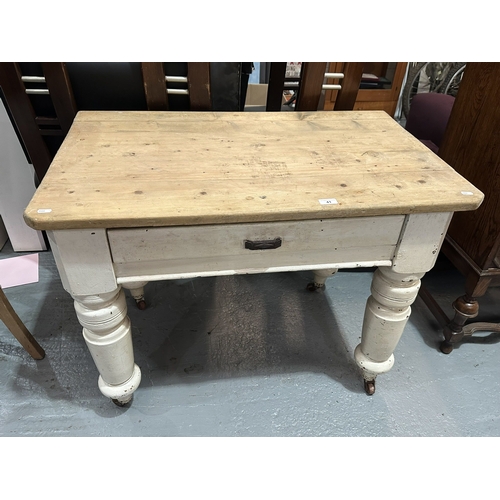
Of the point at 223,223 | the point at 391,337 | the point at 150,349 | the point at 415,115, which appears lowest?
the point at 150,349

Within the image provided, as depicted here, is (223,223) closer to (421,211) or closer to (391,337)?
(421,211)

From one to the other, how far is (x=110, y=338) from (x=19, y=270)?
0.85m

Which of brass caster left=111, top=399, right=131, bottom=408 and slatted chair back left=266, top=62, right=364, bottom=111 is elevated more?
slatted chair back left=266, top=62, right=364, bottom=111

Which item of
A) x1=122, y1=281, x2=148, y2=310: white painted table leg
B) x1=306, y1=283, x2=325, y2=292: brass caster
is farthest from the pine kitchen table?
x1=306, y1=283, x2=325, y2=292: brass caster

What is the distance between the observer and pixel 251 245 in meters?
0.77

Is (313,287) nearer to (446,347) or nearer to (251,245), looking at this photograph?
(446,347)

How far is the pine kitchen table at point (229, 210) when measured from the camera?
72 centimetres

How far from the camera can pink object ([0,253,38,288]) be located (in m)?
1.44

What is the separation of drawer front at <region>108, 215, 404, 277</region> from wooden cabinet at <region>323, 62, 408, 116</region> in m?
1.99

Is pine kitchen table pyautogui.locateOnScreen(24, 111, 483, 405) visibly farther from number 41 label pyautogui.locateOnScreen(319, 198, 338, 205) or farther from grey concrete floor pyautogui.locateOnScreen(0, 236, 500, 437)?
grey concrete floor pyautogui.locateOnScreen(0, 236, 500, 437)

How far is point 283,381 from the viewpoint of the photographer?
1.16 metres

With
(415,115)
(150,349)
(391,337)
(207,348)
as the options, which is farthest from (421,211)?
(415,115)

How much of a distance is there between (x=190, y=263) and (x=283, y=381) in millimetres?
562

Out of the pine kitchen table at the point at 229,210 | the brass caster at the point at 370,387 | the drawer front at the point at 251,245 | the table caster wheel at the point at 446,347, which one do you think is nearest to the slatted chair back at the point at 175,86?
the pine kitchen table at the point at 229,210
